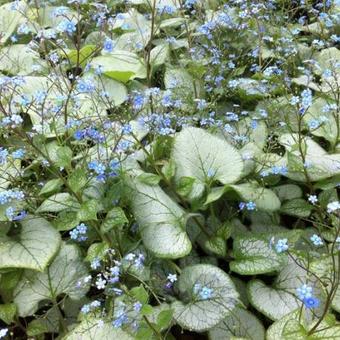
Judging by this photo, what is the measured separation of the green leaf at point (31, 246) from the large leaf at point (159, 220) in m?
0.41

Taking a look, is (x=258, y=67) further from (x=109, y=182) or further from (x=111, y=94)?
(x=109, y=182)

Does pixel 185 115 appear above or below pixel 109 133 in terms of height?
below

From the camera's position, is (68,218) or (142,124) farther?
(142,124)

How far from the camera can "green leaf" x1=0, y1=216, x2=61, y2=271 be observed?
2332 millimetres

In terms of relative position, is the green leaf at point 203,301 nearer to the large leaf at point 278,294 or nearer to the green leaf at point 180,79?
the large leaf at point 278,294

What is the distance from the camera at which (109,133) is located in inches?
97.9

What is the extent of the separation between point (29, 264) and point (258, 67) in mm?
1873

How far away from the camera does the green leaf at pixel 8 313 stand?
237 centimetres

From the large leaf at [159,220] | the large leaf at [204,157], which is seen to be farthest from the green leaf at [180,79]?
the large leaf at [159,220]

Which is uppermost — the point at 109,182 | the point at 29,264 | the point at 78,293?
the point at 109,182

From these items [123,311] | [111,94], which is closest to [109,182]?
[123,311]

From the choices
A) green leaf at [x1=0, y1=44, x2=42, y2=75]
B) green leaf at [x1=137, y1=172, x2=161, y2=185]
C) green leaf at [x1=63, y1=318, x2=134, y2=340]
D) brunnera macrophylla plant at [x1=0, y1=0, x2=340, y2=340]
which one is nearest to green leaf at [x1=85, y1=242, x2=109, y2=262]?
brunnera macrophylla plant at [x1=0, y1=0, x2=340, y2=340]

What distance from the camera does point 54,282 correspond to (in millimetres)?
2422

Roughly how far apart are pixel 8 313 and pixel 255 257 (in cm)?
113
